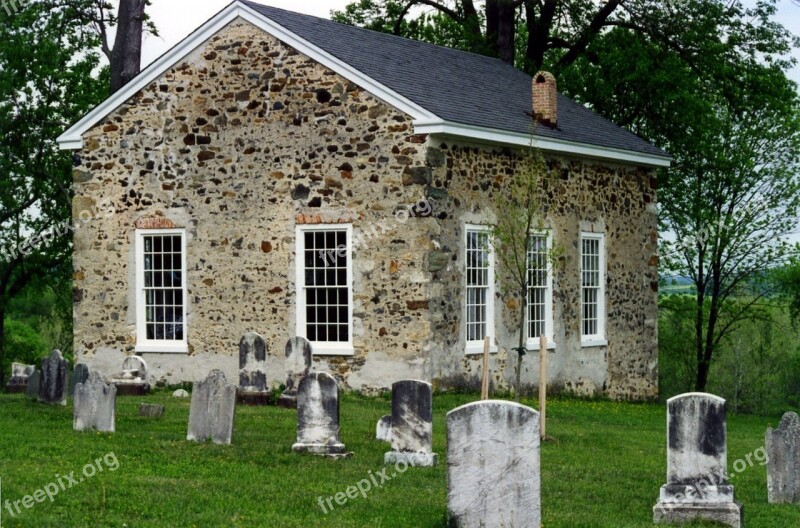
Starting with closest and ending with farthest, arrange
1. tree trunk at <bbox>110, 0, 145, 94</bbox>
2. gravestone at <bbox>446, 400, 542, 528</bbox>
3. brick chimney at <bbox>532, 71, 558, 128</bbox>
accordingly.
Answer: gravestone at <bbox>446, 400, 542, 528</bbox>, brick chimney at <bbox>532, 71, 558, 128</bbox>, tree trunk at <bbox>110, 0, 145, 94</bbox>

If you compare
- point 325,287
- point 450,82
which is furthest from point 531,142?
point 450,82

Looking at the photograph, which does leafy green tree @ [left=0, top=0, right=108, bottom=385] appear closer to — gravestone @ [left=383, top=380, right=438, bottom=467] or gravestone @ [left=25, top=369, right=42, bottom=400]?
gravestone @ [left=25, top=369, right=42, bottom=400]

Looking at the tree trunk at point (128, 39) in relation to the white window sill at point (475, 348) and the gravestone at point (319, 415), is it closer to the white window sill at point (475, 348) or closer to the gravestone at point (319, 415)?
the white window sill at point (475, 348)

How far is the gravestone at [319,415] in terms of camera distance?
14.6 metres

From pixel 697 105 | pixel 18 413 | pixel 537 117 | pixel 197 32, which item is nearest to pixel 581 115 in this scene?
pixel 537 117

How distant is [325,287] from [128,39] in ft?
32.5

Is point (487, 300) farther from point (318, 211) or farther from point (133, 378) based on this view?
point (133, 378)

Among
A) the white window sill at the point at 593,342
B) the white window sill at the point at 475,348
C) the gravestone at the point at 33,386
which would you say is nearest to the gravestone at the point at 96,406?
the gravestone at the point at 33,386

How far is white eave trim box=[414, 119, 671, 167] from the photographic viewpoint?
70.0ft

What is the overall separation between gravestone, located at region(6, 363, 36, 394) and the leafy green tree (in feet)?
39.5

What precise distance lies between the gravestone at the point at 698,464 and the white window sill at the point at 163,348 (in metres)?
13.3

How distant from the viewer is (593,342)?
1030 inches

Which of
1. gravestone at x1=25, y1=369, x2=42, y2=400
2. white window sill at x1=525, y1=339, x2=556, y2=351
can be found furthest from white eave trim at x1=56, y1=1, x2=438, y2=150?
gravestone at x1=25, y1=369, x2=42, y2=400

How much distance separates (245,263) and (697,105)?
1458cm
